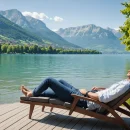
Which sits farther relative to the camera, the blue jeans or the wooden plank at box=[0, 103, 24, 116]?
the wooden plank at box=[0, 103, 24, 116]

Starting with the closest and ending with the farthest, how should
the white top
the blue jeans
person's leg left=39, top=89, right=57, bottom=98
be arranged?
the white top < the blue jeans < person's leg left=39, top=89, right=57, bottom=98

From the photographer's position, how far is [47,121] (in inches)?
345

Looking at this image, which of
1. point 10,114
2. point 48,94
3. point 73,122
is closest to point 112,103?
point 73,122

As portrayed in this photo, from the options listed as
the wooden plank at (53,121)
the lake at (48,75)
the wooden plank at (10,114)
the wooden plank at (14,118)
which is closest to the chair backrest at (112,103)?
the wooden plank at (53,121)

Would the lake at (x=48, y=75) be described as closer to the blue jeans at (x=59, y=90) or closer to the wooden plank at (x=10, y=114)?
the wooden plank at (x=10, y=114)

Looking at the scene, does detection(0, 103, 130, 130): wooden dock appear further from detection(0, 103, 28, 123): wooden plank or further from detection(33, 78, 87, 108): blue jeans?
detection(33, 78, 87, 108): blue jeans

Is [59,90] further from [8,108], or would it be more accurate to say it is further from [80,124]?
[8,108]

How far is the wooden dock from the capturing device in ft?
26.5

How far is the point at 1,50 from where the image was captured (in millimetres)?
198500

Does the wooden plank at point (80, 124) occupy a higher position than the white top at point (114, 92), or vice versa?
the white top at point (114, 92)

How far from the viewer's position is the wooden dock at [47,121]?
8086mm

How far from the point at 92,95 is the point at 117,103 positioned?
0.75 metres

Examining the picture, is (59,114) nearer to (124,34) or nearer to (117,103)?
(117,103)

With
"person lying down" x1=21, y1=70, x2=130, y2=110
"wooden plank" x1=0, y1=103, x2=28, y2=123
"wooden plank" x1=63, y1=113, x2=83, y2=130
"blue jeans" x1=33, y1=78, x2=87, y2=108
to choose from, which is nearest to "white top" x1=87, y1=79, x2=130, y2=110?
"person lying down" x1=21, y1=70, x2=130, y2=110
